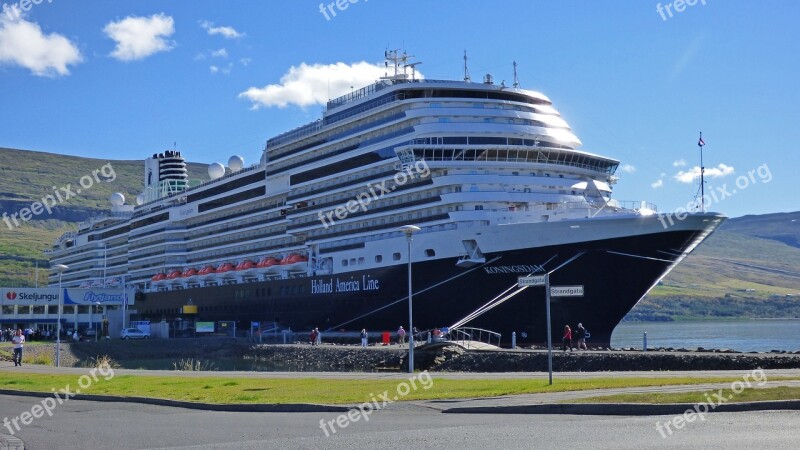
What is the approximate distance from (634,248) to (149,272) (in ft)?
181

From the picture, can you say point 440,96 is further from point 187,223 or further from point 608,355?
point 187,223

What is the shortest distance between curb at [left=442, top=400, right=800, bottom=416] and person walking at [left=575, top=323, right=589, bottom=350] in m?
21.9

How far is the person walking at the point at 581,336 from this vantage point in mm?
38594

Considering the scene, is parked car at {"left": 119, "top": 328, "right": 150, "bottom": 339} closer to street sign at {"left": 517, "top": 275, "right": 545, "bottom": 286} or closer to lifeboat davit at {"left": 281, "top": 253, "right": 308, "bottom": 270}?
lifeboat davit at {"left": 281, "top": 253, "right": 308, "bottom": 270}

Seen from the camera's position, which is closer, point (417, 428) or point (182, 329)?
point (417, 428)

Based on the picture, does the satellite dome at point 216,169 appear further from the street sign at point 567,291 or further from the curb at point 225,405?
the street sign at point 567,291

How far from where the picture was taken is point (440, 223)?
4631cm

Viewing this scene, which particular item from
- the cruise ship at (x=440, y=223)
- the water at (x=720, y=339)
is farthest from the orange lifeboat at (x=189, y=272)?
the water at (x=720, y=339)

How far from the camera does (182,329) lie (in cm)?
7338

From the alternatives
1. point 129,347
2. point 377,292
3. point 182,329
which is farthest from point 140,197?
point 377,292

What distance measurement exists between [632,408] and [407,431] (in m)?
4.06

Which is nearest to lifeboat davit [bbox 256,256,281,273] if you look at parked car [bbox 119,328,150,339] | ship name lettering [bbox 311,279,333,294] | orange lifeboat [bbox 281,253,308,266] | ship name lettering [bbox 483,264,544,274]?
orange lifeboat [bbox 281,253,308,266]

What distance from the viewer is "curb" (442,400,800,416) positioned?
50.8 ft

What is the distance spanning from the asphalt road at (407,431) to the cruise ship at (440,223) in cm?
1457
